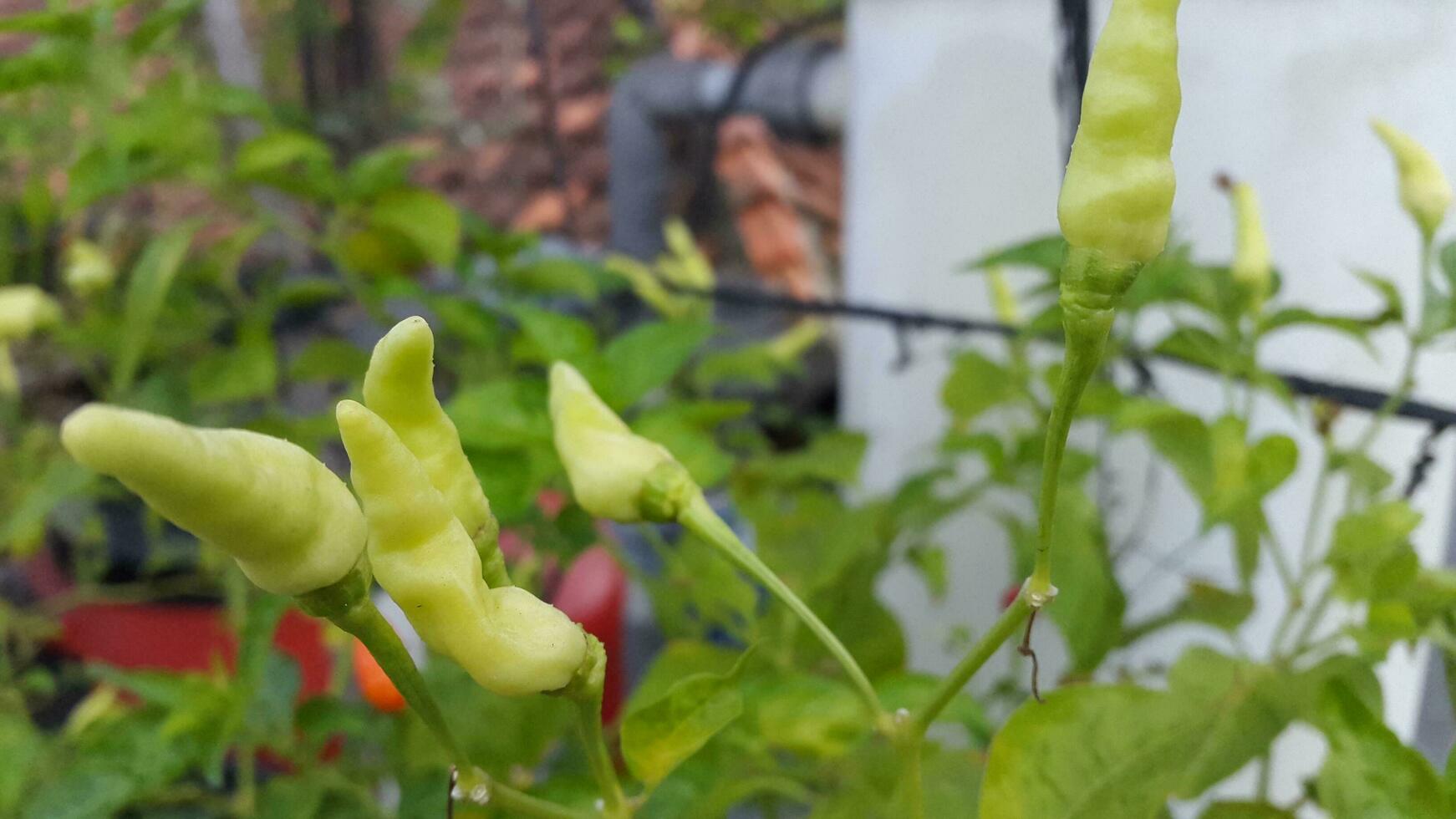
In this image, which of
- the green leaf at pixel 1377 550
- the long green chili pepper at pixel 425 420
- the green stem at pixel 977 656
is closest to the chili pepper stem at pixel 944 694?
the green stem at pixel 977 656

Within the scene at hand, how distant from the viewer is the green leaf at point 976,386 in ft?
1.92

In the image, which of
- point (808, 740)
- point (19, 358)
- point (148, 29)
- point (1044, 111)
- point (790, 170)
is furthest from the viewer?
point (790, 170)

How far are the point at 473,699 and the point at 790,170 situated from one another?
3.99 feet

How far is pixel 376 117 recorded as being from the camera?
1312mm

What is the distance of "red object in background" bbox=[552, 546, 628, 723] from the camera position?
2.20ft

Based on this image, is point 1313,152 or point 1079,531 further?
point 1313,152

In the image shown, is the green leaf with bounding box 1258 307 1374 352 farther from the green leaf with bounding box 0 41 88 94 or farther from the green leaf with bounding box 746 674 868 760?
the green leaf with bounding box 0 41 88 94

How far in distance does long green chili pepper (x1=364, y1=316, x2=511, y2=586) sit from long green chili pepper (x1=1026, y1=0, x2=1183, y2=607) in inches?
4.7

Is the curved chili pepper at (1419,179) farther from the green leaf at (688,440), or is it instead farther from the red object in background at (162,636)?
the red object in background at (162,636)

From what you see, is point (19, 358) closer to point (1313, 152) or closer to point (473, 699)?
point (473, 699)

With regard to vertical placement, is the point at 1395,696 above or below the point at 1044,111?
below

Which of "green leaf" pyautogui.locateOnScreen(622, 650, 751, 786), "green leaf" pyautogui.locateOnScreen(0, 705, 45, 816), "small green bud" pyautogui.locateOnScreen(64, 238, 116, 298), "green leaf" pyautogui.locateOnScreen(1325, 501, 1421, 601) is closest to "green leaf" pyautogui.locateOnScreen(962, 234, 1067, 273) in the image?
"green leaf" pyautogui.locateOnScreen(1325, 501, 1421, 601)

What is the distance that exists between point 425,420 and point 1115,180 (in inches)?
5.5

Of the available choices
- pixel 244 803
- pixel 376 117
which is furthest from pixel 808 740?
pixel 376 117
